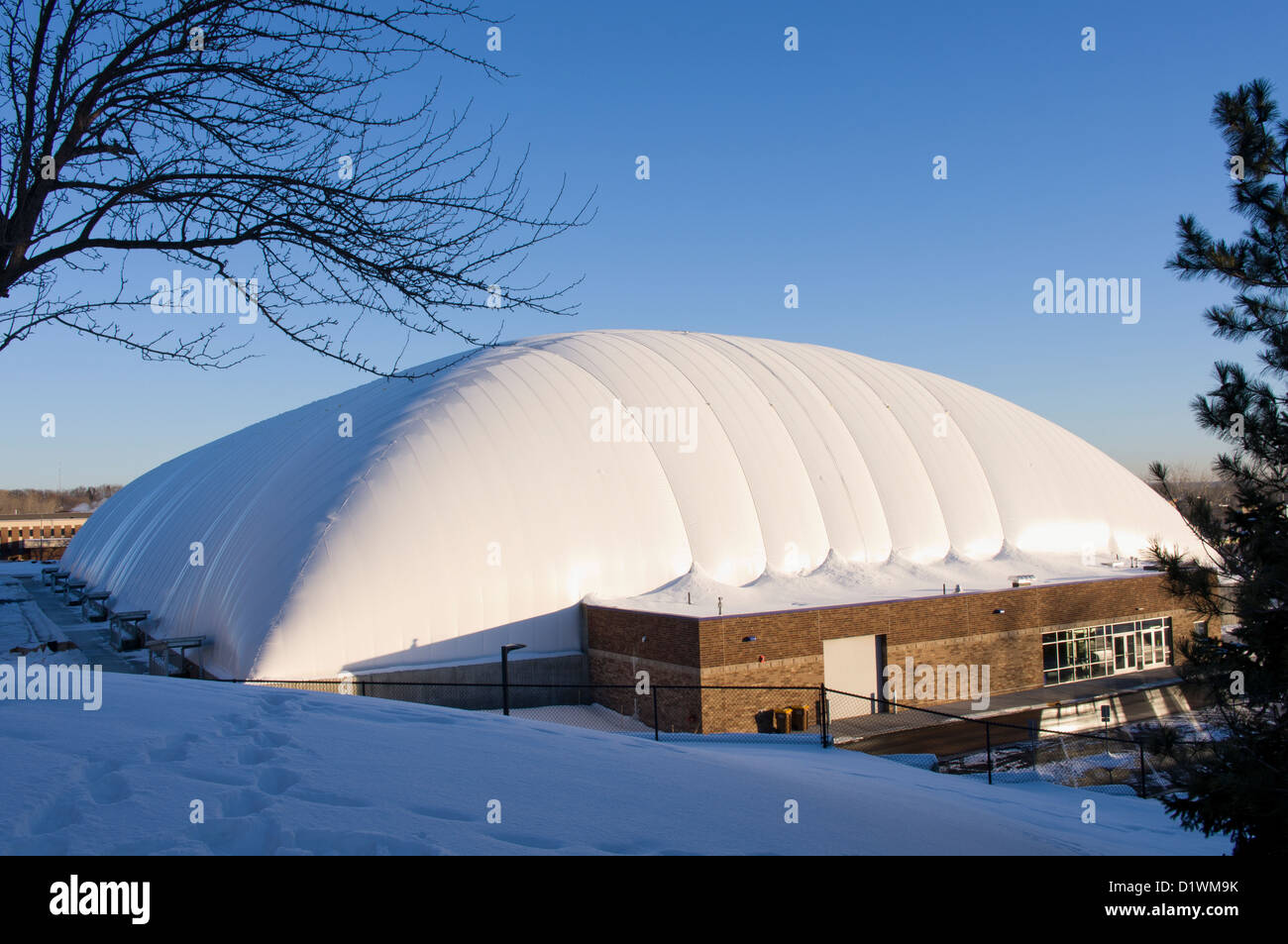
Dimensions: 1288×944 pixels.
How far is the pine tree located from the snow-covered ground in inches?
57.7

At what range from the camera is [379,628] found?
23984 mm

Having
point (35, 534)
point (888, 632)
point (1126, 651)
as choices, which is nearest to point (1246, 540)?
point (888, 632)

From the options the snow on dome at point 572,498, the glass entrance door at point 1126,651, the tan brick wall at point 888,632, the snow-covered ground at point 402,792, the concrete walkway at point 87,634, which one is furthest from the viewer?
the glass entrance door at point 1126,651

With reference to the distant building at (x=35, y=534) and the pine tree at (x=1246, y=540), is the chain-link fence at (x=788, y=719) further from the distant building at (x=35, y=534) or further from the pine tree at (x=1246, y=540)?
the distant building at (x=35, y=534)

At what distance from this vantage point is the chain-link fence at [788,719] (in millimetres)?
21359

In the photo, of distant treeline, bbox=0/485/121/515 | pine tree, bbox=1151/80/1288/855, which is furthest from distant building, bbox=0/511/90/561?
pine tree, bbox=1151/80/1288/855

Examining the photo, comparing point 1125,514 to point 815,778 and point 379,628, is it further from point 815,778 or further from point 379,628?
point 815,778

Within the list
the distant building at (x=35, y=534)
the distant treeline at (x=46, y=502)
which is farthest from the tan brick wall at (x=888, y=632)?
the distant treeline at (x=46, y=502)

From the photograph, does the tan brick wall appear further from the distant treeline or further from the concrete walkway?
the distant treeline

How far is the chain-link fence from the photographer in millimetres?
21359

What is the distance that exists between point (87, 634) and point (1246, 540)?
35903 millimetres

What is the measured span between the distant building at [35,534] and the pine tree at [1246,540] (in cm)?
10502
